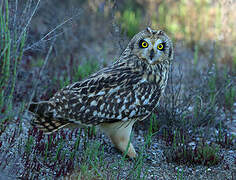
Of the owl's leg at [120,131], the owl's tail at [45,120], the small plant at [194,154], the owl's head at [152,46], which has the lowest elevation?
the small plant at [194,154]

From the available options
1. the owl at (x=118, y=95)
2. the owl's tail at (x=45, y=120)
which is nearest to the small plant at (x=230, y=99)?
the owl at (x=118, y=95)

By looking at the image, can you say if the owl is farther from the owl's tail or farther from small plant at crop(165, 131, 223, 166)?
small plant at crop(165, 131, 223, 166)

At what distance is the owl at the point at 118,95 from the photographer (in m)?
3.84

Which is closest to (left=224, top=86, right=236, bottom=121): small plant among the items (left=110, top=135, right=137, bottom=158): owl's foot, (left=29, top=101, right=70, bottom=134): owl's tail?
(left=110, top=135, right=137, bottom=158): owl's foot

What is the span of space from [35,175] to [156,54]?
182 cm

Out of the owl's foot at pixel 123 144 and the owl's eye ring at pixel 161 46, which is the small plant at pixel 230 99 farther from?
the owl's foot at pixel 123 144

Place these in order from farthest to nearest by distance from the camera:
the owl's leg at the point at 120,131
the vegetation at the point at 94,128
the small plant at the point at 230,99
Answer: the small plant at the point at 230,99
the owl's leg at the point at 120,131
the vegetation at the point at 94,128

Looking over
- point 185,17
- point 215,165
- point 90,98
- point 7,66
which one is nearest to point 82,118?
point 90,98

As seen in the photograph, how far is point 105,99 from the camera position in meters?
3.91

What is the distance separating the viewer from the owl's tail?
380 cm

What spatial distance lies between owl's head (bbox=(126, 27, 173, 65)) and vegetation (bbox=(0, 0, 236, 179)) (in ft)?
2.14

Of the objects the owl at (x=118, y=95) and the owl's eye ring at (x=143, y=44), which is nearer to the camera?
the owl at (x=118, y=95)

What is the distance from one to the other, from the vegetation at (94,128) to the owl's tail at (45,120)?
223 mm

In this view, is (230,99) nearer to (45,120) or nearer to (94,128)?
(94,128)
